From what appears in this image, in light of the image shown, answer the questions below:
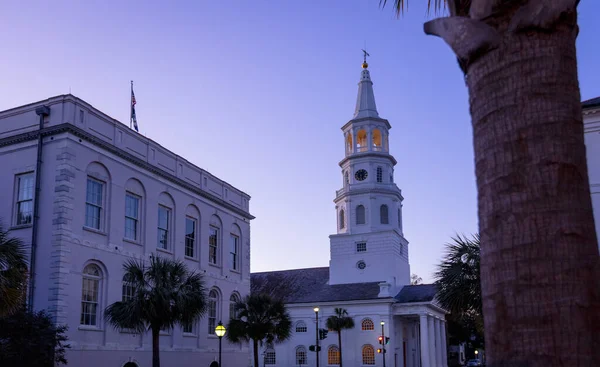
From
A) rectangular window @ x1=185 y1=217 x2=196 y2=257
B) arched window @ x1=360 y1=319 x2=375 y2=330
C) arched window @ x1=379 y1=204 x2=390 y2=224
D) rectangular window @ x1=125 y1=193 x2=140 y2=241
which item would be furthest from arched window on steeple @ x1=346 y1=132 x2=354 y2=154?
rectangular window @ x1=125 y1=193 x2=140 y2=241

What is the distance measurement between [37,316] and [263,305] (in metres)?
14.2

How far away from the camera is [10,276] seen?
1811 cm

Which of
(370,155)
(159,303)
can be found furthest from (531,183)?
(370,155)

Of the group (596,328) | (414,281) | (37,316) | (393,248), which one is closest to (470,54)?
(596,328)

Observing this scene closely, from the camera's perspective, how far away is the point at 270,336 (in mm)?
36781

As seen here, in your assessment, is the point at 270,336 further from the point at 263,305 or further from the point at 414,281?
the point at 414,281

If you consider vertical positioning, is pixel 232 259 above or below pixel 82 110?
below

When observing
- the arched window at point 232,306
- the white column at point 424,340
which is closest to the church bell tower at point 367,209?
the white column at point 424,340

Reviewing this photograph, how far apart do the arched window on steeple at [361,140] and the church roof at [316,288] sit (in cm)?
1457

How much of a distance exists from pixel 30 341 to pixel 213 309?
17.2 m

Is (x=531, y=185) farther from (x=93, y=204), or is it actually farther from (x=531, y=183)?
(x=93, y=204)

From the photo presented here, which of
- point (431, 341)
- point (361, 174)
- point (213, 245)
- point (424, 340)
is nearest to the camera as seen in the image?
point (213, 245)

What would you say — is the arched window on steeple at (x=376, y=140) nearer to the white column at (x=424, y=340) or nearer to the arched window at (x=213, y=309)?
the white column at (x=424, y=340)

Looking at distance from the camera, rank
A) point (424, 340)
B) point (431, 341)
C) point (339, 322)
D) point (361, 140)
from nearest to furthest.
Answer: point (339, 322)
point (424, 340)
point (431, 341)
point (361, 140)
